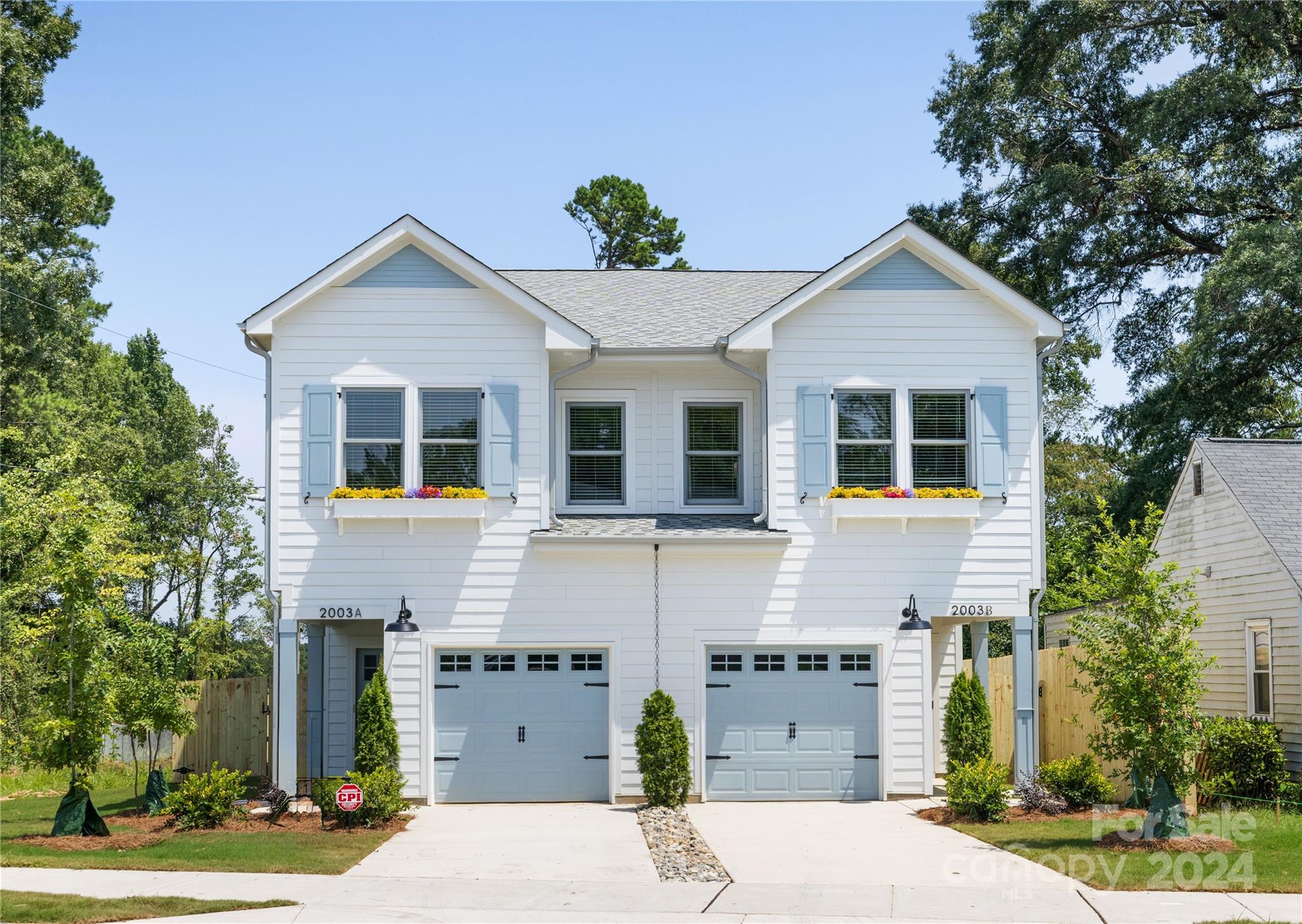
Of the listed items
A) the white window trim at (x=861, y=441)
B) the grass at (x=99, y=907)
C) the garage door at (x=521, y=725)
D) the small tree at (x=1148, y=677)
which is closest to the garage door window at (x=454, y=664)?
the garage door at (x=521, y=725)

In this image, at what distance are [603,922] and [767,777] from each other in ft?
26.9

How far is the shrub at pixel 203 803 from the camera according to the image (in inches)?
582

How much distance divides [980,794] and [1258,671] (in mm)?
8528

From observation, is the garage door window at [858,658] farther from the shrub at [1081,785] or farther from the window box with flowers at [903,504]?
the shrub at [1081,785]

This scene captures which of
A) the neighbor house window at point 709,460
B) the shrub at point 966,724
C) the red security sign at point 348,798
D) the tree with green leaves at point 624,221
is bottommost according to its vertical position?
the red security sign at point 348,798

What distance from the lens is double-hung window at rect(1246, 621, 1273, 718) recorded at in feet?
68.9

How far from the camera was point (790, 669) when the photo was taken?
18000 mm

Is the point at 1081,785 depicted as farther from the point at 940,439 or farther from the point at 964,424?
the point at 964,424

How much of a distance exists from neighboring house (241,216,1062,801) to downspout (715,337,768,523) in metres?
0.05

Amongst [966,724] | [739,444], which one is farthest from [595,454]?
[966,724]

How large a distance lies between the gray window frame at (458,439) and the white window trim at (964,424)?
591 cm

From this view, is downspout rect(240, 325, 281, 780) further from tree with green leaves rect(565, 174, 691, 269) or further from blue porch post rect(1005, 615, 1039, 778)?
tree with green leaves rect(565, 174, 691, 269)

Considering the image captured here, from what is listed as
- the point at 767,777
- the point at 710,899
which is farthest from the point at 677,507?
the point at 710,899

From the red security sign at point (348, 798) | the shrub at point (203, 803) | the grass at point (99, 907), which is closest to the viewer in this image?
the grass at point (99, 907)
